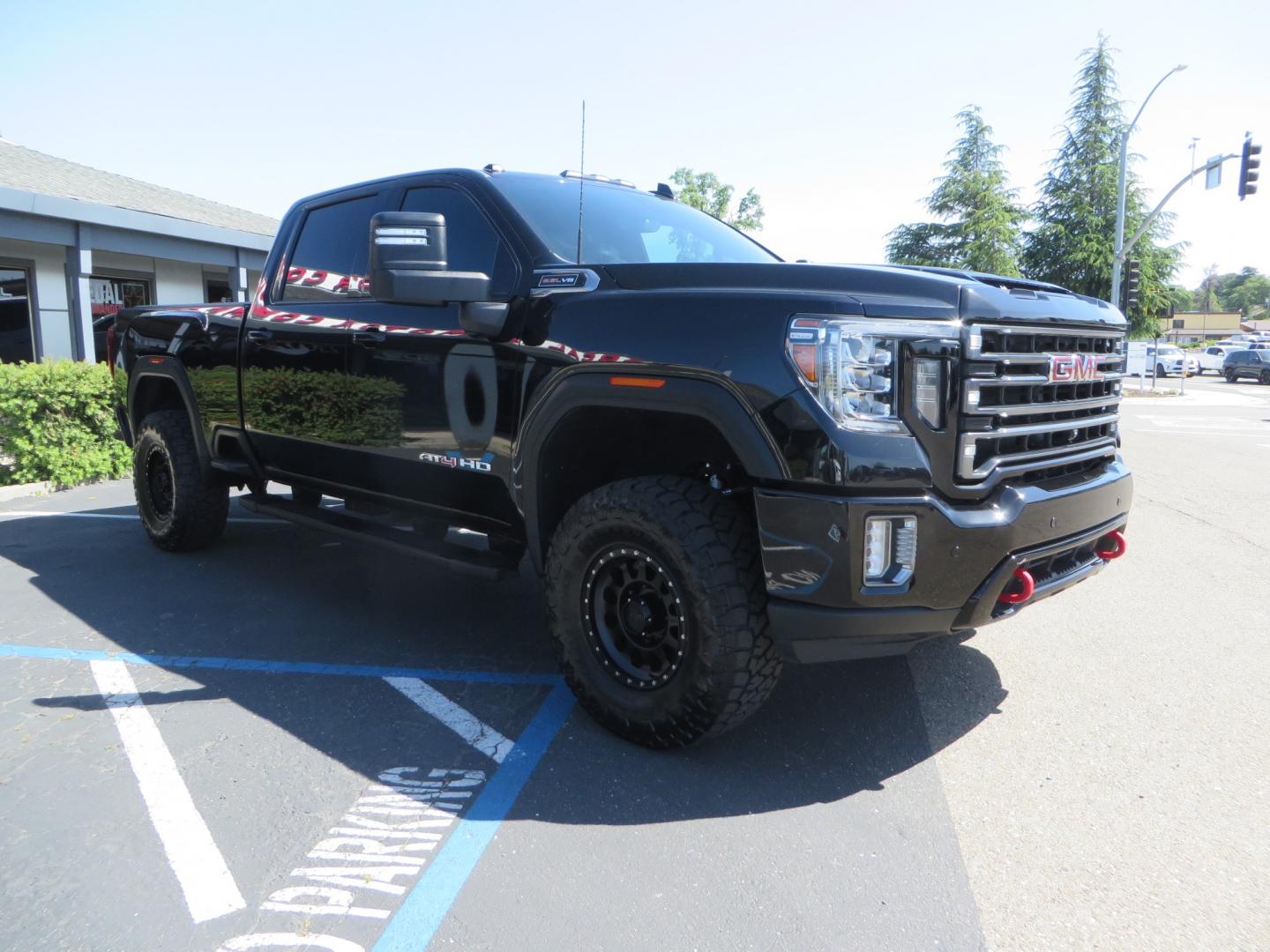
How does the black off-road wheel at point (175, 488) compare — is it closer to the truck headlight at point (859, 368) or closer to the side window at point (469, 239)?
the side window at point (469, 239)

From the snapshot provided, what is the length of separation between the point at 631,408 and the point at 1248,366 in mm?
45092

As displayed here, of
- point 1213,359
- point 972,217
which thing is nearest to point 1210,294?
point 1213,359

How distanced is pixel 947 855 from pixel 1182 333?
430 feet

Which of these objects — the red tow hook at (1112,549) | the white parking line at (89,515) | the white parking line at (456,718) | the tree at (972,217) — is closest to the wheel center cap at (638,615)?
the white parking line at (456,718)

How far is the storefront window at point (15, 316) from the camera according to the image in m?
14.5

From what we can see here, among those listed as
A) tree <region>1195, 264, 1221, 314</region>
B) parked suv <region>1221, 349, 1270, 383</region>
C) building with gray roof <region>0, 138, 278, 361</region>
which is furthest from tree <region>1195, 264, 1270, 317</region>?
building with gray roof <region>0, 138, 278, 361</region>

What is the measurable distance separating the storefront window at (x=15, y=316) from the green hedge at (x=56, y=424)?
6.74 m

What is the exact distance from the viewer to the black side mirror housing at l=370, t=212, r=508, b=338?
3268mm

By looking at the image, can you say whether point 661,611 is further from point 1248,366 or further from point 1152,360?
point 1248,366

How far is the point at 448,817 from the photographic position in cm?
284

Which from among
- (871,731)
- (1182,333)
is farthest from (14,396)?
(1182,333)

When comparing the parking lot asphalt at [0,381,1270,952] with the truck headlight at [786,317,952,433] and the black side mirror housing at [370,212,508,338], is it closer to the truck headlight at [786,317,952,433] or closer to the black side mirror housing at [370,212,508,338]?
the truck headlight at [786,317,952,433]

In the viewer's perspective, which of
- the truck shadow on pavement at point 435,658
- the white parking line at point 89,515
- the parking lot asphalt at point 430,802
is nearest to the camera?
the parking lot asphalt at point 430,802

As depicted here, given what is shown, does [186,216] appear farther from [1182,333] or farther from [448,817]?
[1182,333]
